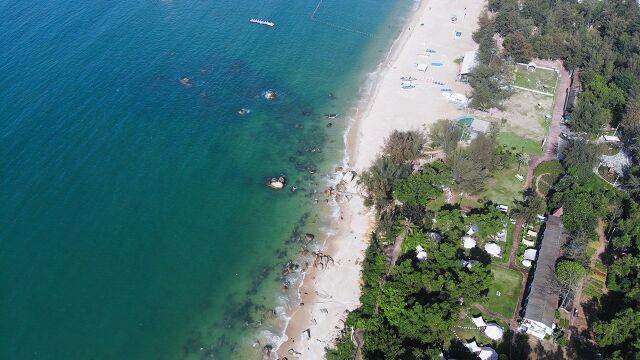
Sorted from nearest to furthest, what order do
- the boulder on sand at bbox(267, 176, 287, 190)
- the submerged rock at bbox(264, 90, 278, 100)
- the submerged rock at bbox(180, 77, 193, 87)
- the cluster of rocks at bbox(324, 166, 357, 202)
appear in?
the cluster of rocks at bbox(324, 166, 357, 202), the boulder on sand at bbox(267, 176, 287, 190), the submerged rock at bbox(264, 90, 278, 100), the submerged rock at bbox(180, 77, 193, 87)

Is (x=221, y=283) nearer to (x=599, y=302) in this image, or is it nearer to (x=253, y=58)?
(x=599, y=302)

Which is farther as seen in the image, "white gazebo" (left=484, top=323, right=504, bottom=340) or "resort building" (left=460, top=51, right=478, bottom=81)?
"resort building" (left=460, top=51, right=478, bottom=81)

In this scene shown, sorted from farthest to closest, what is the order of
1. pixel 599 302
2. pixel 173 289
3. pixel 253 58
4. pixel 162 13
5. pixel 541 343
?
pixel 162 13
pixel 253 58
pixel 173 289
pixel 599 302
pixel 541 343

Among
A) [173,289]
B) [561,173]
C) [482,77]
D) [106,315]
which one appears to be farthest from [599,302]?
[106,315]

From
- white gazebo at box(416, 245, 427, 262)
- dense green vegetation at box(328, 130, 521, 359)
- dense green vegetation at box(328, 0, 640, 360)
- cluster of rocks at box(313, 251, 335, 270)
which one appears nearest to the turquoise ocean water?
cluster of rocks at box(313, 251, 335, 270)

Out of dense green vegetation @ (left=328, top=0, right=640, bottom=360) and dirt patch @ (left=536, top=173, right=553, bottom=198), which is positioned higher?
dense green vegetation @ (left=328, top=0, right=640, bottom=360)

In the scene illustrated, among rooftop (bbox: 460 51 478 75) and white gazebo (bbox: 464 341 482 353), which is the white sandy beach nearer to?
rooftop (bbox: 460 51 478 75)
